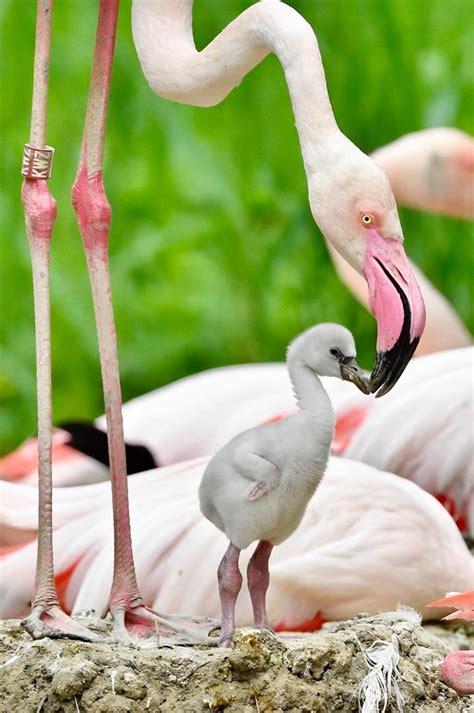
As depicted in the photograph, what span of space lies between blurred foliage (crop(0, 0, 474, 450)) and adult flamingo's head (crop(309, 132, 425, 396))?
246cm

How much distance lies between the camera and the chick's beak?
2.03 meters

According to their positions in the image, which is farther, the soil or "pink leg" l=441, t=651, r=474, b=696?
"pink leg" l=441, t=651, r=474, b=696

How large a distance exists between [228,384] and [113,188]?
992mm

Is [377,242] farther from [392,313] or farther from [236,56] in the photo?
[236,56]

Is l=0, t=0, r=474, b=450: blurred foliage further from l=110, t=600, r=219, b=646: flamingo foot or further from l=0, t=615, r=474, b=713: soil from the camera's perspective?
l=0, t=615, r=474, b=713: soil

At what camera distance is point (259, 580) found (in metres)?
2.11

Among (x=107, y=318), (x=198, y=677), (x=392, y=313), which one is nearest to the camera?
(x=198, y=677)

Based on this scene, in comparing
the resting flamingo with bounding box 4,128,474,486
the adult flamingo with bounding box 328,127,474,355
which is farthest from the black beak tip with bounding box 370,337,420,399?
the adult flamingo with bounding box 328,127,474,355

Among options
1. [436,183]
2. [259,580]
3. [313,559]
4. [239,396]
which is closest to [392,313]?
[259,580]

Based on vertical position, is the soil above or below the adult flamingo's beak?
below

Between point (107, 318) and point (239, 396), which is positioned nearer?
point (107, 318)

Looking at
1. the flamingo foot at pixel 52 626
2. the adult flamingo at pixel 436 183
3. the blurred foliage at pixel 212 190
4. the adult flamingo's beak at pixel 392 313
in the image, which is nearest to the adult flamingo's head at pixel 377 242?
the adult flamingo's beak at pixel 392 313

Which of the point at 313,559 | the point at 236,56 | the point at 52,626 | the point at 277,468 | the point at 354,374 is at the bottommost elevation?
the point at 313,559

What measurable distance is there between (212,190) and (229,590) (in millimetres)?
2676
